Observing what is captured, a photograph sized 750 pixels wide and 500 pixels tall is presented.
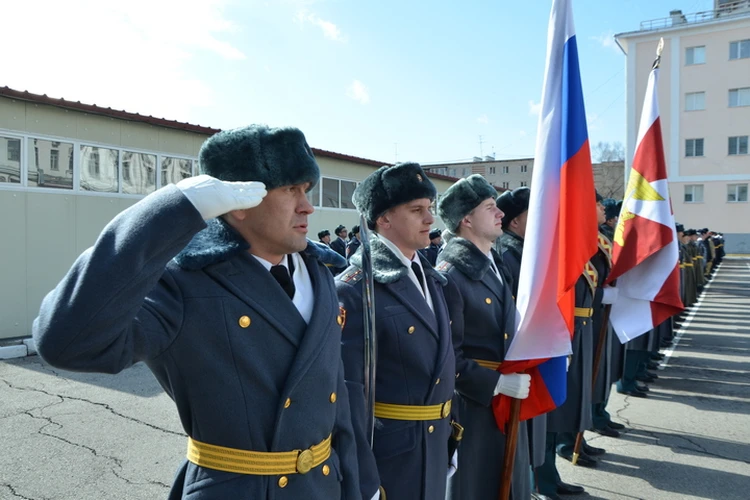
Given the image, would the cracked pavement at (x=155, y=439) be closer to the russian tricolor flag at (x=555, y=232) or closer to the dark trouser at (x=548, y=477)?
the dark trouser at (x=548, y=477)

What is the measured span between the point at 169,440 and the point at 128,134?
7.67 m

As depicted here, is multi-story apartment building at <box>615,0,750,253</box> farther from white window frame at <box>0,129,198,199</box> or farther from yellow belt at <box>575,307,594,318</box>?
yellow belt at <box>575,307,594,318</box>

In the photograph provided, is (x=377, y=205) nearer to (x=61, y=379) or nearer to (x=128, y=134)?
(x=61, y=379)

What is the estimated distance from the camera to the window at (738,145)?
121ft

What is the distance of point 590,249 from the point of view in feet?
10.6

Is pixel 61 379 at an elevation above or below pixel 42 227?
below

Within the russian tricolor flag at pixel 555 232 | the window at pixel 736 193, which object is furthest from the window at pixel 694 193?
the russian tricolor flag at pixel 555 232

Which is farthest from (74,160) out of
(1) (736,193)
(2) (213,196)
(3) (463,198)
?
(1) (736,193)

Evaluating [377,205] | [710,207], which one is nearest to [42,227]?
[377,205]

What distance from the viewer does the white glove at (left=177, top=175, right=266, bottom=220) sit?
1.48 metres

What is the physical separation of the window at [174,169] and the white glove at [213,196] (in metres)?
10.8

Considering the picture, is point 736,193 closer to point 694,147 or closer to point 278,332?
point 694,147

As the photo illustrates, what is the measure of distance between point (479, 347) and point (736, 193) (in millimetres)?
40823

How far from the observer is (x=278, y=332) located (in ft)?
5.66
